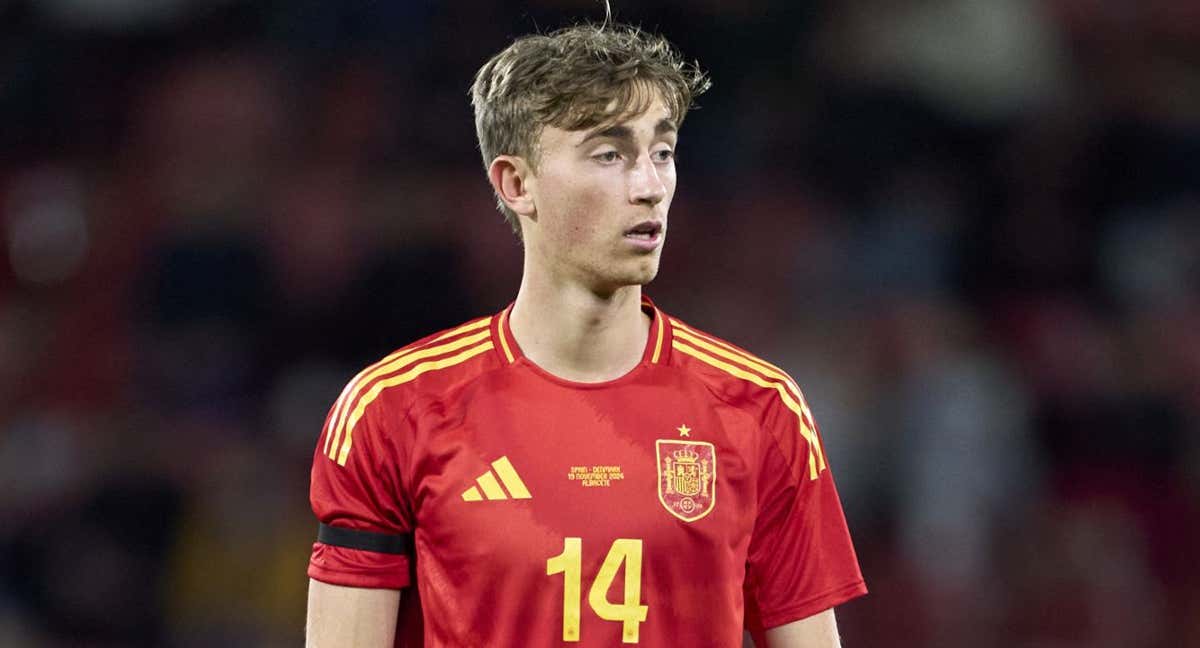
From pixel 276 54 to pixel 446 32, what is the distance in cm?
86

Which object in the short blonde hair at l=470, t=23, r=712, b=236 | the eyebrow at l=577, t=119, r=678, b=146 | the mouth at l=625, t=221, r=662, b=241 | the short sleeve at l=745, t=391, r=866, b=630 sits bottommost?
the short sleeve at l=745, t=391, r=866, b=630

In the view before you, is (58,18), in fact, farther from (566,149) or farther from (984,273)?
(566,149)

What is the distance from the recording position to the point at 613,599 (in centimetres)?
329

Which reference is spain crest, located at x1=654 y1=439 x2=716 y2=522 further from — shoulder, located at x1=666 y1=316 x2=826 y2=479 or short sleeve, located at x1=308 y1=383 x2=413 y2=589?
short sleeve, located at x1=308 y1=383 x2=413 y2=589

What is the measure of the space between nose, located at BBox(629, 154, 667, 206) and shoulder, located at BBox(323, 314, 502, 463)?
47 cm

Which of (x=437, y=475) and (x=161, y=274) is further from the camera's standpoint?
(x=161, y=274)

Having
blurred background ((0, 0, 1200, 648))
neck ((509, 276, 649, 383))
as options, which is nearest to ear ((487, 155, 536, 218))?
neck ((509, 276, 649, 383))

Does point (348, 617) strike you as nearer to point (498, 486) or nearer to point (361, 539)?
point (361, 539)

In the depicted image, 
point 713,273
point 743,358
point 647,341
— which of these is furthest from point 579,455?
point 713,273

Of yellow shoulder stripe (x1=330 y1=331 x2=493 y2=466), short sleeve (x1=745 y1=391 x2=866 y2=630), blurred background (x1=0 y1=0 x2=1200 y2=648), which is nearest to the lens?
yellow shoulder stripe (x1=330 y1=331 x2=493 y2=466)

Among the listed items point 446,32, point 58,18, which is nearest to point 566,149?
point 446,32

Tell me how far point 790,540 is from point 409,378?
838 mm

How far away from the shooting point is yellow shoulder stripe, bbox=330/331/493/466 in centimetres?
338

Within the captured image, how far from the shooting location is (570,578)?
328 centimetres
